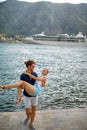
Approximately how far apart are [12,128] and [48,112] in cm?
179

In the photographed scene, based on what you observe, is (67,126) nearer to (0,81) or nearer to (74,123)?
(74,123)

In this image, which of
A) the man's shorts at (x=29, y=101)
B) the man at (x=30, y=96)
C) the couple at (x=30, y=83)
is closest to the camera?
the couple at (x=30, y=83)

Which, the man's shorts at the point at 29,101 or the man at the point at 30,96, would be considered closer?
the man at the point at 30,96

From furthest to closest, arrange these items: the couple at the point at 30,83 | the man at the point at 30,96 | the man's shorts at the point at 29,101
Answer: the man's shorts at the point at 29,101 < the man at the point at 30,96 < the couple at the point at 30,83

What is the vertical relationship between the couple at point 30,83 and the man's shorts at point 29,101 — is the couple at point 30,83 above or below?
above

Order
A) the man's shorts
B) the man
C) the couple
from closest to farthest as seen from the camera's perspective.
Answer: the couple
the man
the man's shorts

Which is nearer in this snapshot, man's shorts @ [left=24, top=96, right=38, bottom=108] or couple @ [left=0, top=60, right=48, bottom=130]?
couple @ [left=0, top=60, right=48, bottom=130]

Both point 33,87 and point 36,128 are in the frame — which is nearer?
point 33,87

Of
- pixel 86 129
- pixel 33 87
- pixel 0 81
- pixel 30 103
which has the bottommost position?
pixel 0 81

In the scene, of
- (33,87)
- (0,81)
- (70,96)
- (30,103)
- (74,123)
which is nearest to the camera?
(33,87)

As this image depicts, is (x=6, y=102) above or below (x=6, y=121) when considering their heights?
below

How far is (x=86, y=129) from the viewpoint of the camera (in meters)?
7.11

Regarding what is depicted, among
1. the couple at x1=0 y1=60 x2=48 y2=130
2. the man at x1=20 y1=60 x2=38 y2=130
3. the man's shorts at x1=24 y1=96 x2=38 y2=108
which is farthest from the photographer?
the man's shorts at x1=24 y1=96 x2=38 y2=108

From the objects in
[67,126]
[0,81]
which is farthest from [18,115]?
[0,81]
